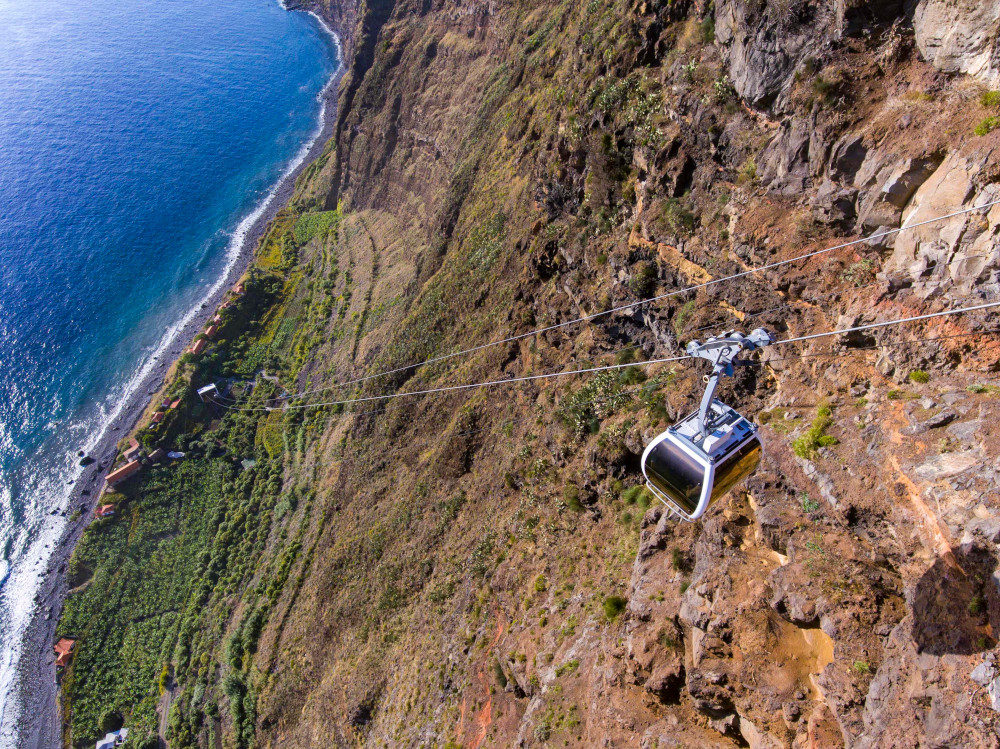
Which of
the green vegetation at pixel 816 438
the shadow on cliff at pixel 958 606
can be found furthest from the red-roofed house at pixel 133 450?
the shadow on cliff at pixel 958 606

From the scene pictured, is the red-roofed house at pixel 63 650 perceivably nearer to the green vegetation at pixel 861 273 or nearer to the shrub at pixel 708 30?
the green vegetation at pixel 861 273

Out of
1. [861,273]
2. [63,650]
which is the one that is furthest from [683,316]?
[63,650]

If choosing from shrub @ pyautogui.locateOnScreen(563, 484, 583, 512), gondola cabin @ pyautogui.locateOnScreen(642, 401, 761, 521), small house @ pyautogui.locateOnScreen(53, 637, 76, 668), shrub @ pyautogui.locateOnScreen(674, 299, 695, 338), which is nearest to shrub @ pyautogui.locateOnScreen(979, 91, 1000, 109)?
shrub @ pyautogui.locateOnScreen(674, 299, 695, 338)

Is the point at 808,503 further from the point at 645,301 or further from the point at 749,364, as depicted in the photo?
the point at 645,301

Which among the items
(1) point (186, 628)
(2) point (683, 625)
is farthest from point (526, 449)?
(1) point (186, 628)

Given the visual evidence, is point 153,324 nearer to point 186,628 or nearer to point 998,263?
point 186,628
